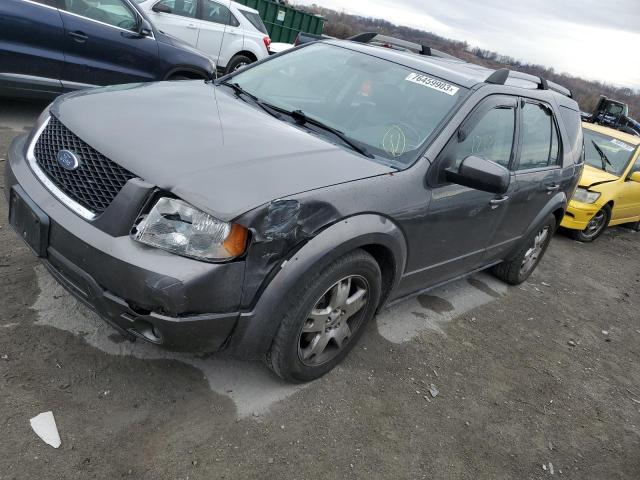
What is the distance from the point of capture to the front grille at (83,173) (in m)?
2.27

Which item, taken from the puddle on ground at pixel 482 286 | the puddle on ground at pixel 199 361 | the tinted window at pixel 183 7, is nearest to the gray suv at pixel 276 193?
the puddle on ground at pixel 199 361

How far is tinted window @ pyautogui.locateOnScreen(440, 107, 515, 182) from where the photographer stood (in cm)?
309

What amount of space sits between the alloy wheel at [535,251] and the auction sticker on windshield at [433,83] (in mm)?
2083

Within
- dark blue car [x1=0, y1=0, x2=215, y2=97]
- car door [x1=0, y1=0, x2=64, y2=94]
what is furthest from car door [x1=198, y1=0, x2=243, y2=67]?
car door [x1=0, y1=0, x2=64, y2=94]

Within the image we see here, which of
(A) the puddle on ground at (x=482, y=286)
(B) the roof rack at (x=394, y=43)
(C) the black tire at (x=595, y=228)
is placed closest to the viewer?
(B) the roof rack at (x=394, y=43)

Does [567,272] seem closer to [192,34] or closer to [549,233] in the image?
[549,233]

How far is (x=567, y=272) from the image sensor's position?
6156 mm

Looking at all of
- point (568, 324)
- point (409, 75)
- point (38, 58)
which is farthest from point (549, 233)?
point (38, 58)

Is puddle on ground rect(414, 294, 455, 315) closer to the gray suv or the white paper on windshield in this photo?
the gray suv

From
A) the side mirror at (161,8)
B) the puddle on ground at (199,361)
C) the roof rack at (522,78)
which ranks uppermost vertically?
the roof rack at (522,78)

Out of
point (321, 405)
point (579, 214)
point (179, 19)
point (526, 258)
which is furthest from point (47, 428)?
point (179, 19)

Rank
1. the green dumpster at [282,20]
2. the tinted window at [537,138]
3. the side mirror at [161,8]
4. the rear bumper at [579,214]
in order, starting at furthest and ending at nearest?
the green dumpster at [282,20]
the side mirror at [161,8]
the rear bumper at [579,214]
the tinted window at [537,138]

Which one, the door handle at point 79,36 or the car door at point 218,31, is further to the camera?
the car door at point 218,31

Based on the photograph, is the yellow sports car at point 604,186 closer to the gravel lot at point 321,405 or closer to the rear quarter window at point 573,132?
the rear quarter window at point 573,132
